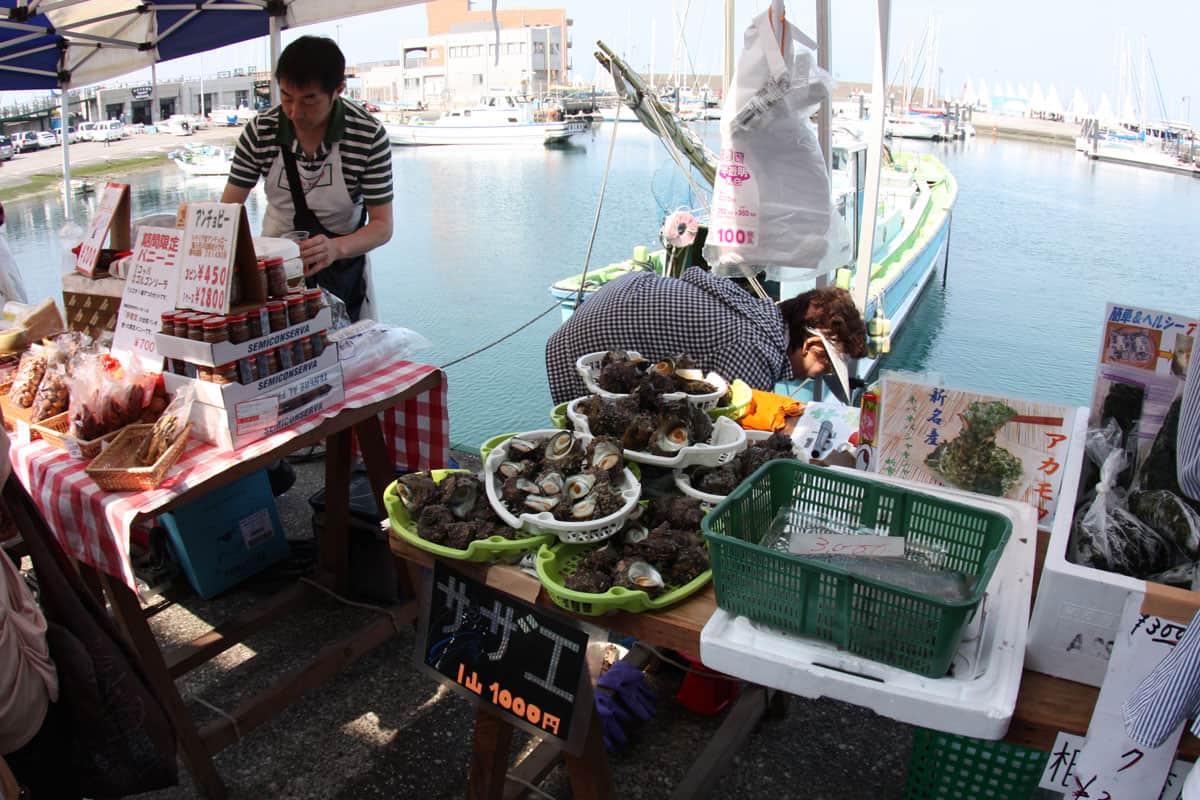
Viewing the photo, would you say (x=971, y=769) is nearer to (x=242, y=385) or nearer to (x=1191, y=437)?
(x=1191, y=437)

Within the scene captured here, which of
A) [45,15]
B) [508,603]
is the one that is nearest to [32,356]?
[508,603]

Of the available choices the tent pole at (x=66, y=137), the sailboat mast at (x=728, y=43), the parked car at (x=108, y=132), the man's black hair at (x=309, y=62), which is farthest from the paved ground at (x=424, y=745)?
the parked car at (x=108, y=132)

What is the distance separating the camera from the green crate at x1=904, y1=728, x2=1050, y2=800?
4.40 feet

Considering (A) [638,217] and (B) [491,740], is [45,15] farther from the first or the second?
(A) [638,217]

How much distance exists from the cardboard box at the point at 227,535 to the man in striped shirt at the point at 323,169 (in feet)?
2.62

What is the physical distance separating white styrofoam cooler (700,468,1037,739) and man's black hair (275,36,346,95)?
2.21 metres

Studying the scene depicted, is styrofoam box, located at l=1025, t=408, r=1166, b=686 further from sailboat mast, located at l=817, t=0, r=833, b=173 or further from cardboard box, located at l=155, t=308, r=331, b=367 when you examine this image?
sailboat mast, located at l=817, t=0, r=833, b=173

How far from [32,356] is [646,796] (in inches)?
77.3

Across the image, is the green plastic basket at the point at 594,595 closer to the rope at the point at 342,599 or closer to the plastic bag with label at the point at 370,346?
the plastic bag with label at the point at 370,346

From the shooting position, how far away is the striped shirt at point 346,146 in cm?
275

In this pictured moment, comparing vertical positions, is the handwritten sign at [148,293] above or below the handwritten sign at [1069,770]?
above

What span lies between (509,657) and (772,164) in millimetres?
2120

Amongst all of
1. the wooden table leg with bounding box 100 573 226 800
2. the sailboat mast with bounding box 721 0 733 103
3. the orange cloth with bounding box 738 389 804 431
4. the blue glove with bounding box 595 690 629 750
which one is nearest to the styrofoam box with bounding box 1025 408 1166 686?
the orange cloth with bounding box 738 389 804 431

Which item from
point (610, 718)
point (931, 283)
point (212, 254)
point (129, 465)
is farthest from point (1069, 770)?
point (931, 283)
